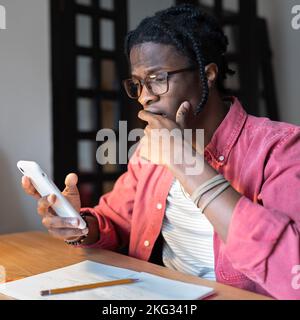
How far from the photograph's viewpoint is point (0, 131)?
202 cm

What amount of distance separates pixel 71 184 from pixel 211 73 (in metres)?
0.47

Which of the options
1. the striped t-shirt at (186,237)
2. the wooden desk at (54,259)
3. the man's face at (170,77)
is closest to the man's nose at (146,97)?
the man's face at (170,77)

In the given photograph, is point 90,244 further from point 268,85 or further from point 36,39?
point 268,85

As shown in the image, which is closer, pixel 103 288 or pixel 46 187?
pixel 103 288

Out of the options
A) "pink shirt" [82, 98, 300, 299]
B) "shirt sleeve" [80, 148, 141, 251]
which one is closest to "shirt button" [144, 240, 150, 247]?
"pink shirt" [82, 98, 300, 299]

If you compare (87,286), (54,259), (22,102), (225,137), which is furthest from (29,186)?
(22,102)

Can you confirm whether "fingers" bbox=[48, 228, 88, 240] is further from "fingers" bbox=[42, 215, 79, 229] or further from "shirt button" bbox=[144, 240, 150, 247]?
"shirt button" bbox=[144, 240, 150, 247]

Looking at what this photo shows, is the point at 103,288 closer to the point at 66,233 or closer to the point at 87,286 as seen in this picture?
Answer: the point at 87,286

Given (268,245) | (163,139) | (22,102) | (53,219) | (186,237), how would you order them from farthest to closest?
1. (22,102)
2. (186,237)
3. (53,219)
4. (163,139)
5. (268,245)

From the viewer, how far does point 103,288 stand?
2.60ft

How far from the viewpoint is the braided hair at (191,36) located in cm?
102

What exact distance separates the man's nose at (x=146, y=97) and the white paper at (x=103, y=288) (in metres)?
0.40

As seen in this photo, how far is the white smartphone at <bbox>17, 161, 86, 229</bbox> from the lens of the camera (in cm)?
95

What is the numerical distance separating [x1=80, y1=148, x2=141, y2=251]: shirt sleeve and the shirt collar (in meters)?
0.34
